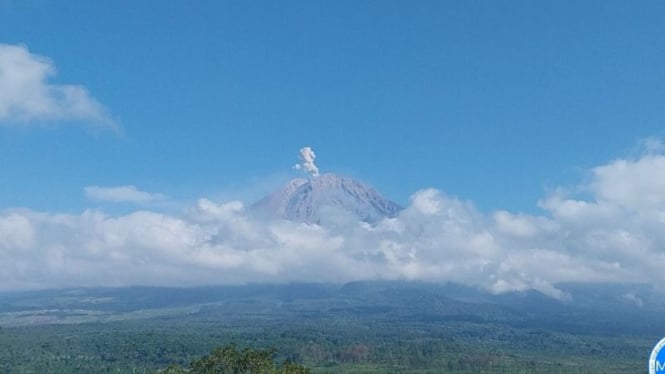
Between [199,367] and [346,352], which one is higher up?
[199,367]

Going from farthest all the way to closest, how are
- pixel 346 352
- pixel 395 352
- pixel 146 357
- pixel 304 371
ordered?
pixel 395 352 → pixel 346 352 → pixel 146 357 → pixel 304 371

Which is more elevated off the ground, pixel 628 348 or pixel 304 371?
pixel 304 371

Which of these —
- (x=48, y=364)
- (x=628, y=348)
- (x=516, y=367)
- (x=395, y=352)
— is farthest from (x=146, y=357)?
(x=628, y=348)

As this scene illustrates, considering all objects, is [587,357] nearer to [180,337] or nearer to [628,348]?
[628,348]

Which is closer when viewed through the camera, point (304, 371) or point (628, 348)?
point (304, 371)

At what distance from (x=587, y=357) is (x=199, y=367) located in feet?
513

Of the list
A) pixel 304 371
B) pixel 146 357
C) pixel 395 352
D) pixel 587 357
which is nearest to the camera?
pixel 304 371

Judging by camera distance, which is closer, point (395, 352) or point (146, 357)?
point (146, 357)

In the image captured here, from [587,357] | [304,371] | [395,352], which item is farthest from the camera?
[587,357]

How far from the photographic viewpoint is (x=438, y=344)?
17450 cm

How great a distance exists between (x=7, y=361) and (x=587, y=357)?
129 m

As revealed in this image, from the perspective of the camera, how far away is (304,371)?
106ft

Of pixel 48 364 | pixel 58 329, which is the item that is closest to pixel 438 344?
pixel 48 364

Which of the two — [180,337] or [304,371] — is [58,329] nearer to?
[180,337]
